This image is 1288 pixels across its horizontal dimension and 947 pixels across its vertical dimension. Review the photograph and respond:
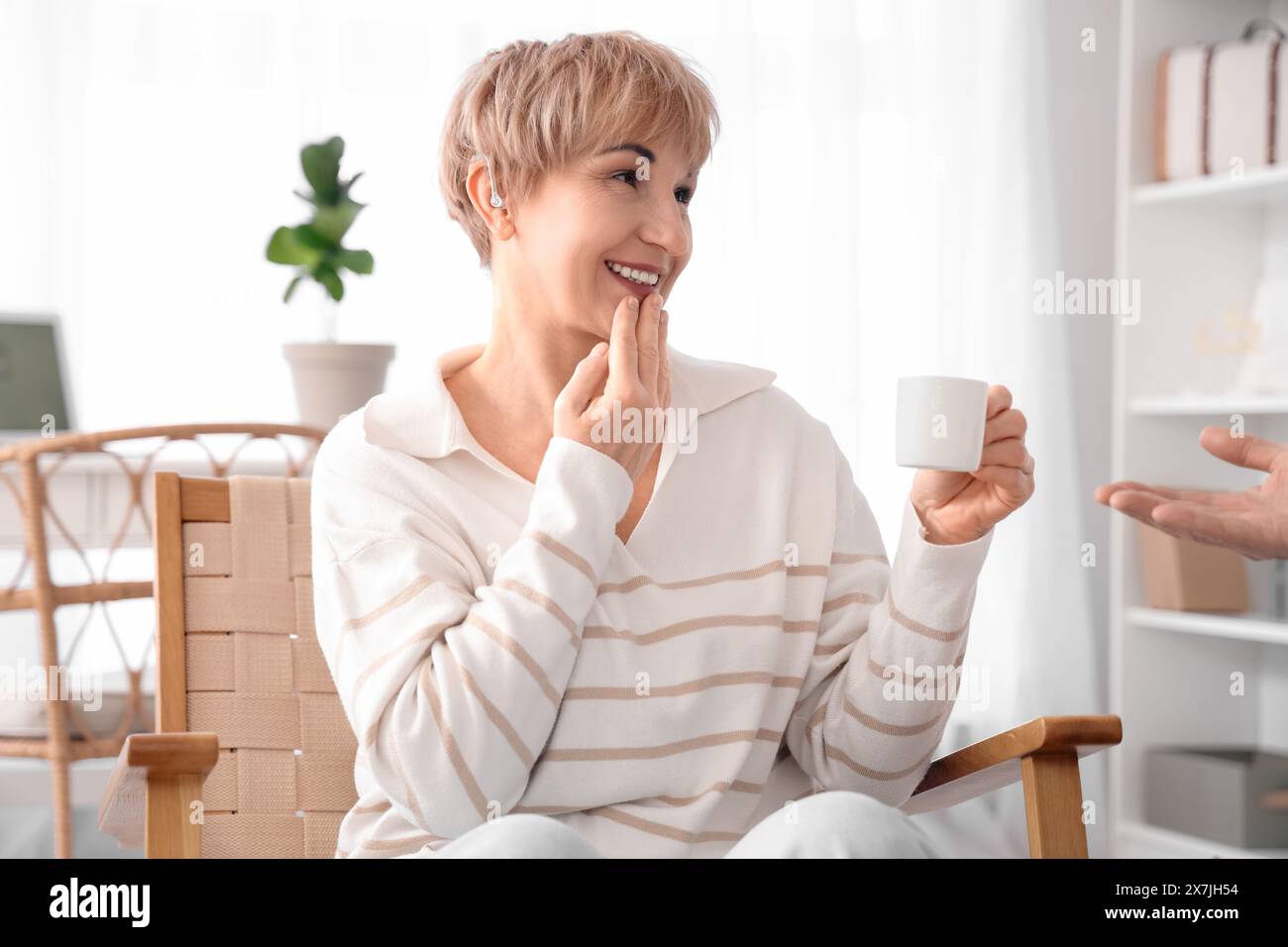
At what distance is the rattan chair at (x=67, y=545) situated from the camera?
1.93 m

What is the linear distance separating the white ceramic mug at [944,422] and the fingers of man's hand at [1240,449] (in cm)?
21

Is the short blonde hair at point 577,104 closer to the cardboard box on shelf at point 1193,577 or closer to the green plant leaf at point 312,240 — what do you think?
the green plant leaf at point 312,240

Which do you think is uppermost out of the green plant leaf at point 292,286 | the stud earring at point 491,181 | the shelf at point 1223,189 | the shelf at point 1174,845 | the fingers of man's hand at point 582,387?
the shelf at point 1223,189

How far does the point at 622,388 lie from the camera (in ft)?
4.04

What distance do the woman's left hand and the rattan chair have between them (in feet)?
3.45

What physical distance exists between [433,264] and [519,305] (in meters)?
1.49

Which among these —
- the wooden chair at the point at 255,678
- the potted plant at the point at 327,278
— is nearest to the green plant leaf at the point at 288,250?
the potted plant at the point at 327,278

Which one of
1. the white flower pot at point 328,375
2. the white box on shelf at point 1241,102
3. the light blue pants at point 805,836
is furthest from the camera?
the white box on shelf at point 1241,102

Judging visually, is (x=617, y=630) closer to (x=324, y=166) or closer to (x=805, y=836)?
(x=805, y=836)

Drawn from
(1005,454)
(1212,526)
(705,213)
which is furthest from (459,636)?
(705,213)

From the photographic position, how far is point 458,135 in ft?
4.59

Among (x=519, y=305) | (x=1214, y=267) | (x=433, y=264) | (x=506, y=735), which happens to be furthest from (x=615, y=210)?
(x=1214, y=267)

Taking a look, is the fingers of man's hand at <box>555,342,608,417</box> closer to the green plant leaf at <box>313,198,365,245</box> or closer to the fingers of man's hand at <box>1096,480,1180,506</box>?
the fingers of man's hand at <box>1096,480,1180,506</box>

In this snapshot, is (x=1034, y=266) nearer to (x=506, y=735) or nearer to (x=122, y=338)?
(x=122, y=338)
